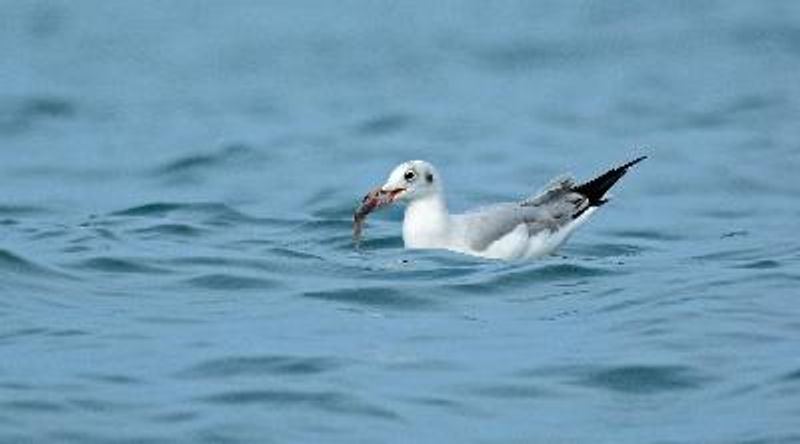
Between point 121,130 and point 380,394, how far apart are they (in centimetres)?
1288

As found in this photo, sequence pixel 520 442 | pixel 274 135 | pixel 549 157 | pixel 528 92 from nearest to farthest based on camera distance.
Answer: pixel 520 442 < pixel 549 157 < pixel 274 135 < pixel 528 92

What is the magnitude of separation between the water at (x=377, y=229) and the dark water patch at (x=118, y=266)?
32 mm

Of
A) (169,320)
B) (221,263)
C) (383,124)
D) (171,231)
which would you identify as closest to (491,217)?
(221,263)

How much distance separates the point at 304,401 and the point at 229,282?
11.8 ft

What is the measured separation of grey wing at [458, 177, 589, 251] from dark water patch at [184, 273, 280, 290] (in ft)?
6.26

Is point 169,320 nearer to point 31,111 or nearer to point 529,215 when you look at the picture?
point 529,215

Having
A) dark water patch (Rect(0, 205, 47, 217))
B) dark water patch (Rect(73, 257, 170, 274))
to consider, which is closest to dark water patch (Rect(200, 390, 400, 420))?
dark water patch (Rect(73, 257, 170, 274))

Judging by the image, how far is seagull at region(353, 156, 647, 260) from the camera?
16562 mm

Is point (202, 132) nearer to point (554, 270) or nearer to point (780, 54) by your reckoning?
point (780, 54)

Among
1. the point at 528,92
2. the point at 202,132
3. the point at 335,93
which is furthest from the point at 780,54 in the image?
the point at 202,132

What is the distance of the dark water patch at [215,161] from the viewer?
21.9 meters

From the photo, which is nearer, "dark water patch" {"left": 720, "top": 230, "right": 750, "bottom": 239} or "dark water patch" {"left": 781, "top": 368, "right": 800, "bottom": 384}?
"dark water patch" {"left": 781, "top": 368, "right": 800, "bottom": 384}

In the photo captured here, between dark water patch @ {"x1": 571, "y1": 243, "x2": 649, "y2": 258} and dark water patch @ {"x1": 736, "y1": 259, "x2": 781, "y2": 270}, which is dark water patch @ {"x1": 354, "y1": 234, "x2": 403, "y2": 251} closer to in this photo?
dark water patch @ {"x1": 571, "y1": 243, "x2": 649, "y2": 258}

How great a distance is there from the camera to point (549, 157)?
22.3m
